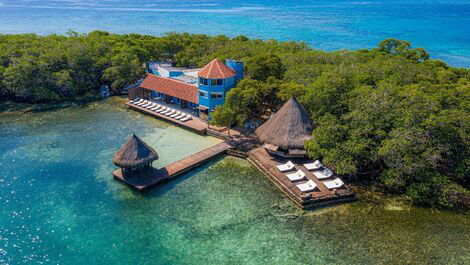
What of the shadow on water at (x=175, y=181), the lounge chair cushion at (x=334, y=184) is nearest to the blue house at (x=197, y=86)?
the shadow on water at (x=175, y=181)

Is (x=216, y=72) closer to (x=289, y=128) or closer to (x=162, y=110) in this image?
(x=162, y=110)

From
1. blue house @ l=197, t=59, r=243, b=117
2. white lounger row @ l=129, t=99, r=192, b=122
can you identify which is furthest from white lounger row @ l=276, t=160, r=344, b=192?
white lounger row @ l=129, t=99, r=192, b=122

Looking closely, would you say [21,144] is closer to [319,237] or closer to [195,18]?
[319,237]

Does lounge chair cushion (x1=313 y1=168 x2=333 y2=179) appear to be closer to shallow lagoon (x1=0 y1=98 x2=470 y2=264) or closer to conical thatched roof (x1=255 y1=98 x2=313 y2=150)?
conical thatched roof (x1=255 y1=98 x2=313 y2=150)

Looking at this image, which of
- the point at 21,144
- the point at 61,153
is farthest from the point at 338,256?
the point at 21,144

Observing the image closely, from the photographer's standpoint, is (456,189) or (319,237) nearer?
(319,237)

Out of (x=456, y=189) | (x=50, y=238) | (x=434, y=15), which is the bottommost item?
(x=50, y=238)

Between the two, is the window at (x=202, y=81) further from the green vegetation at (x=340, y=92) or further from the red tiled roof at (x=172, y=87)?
the green vegetation at (x=340, y=92)

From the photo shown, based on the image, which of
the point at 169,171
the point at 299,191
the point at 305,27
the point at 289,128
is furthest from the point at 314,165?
the point at 305,27
